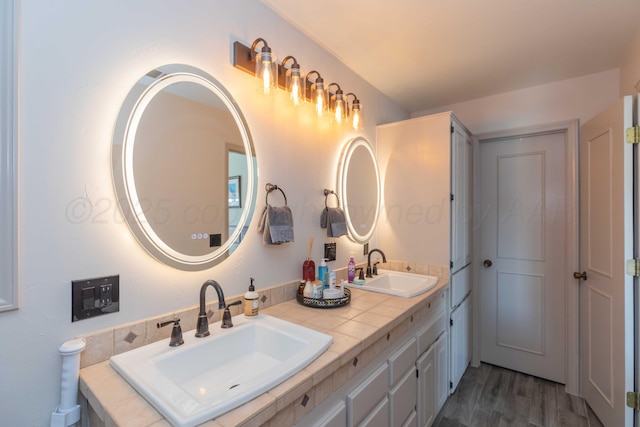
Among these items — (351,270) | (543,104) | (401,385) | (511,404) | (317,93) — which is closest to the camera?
(401,385)

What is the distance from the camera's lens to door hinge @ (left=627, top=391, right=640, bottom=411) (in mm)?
1612

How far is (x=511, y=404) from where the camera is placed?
223cm

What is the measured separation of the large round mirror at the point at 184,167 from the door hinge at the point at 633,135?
6.74 feet

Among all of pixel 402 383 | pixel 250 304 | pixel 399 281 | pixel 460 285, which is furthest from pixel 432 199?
pixel 250 304

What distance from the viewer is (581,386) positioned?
7.68 ft

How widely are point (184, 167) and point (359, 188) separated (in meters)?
1.38

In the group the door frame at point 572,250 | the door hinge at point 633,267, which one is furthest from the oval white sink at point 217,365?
the door frame at point 572,250

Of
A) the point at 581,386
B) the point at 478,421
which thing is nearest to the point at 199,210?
the point at 478,421

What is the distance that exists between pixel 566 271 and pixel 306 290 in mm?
2277

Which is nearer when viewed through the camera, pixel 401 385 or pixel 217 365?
pixel 217 365

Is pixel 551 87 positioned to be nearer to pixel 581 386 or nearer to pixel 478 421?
pixel 581 386

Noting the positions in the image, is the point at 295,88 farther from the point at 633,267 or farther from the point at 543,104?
the point at 543,104

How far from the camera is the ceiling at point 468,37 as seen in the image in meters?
1.57

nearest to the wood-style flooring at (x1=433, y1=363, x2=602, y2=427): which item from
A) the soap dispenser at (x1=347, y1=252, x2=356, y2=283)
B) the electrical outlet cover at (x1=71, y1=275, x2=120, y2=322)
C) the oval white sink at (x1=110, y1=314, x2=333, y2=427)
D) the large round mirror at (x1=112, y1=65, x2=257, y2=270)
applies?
the soap dispenser at (x1=347, y1=252, x2=356, y2=283)
